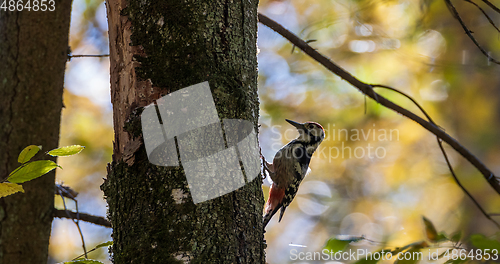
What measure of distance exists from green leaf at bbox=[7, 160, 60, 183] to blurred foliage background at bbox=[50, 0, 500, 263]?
13.8ft

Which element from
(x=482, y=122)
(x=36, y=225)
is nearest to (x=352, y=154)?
(x=482, y=122)

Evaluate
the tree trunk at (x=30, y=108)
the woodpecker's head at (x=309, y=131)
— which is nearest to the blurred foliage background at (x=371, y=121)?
the woodpecker's head at (x=309, y=131)

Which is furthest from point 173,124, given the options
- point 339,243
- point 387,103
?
point 387,103

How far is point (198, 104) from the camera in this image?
1.29 m

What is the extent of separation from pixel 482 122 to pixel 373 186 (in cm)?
249

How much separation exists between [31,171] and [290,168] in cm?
320

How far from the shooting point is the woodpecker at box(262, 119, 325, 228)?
3996 mm

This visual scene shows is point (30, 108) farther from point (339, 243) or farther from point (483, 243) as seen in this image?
point (483, 243)

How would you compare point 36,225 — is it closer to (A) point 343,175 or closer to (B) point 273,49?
(B) point 273,49

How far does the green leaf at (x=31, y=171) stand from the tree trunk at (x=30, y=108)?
118 centimetres

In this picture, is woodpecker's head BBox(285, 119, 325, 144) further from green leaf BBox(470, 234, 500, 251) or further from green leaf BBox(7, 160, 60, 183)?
green leaf BBox(7, 160, 60, 183)

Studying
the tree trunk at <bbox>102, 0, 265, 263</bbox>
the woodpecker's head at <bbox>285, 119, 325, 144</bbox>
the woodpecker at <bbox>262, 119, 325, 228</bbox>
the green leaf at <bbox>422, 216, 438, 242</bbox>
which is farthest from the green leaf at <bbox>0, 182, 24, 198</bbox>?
the woodpecker's head at <bbox>285, 119, 325, 144</bbox>

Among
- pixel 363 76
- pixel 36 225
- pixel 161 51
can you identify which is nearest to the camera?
pixel 161 51

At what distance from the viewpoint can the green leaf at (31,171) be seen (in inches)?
40.8
